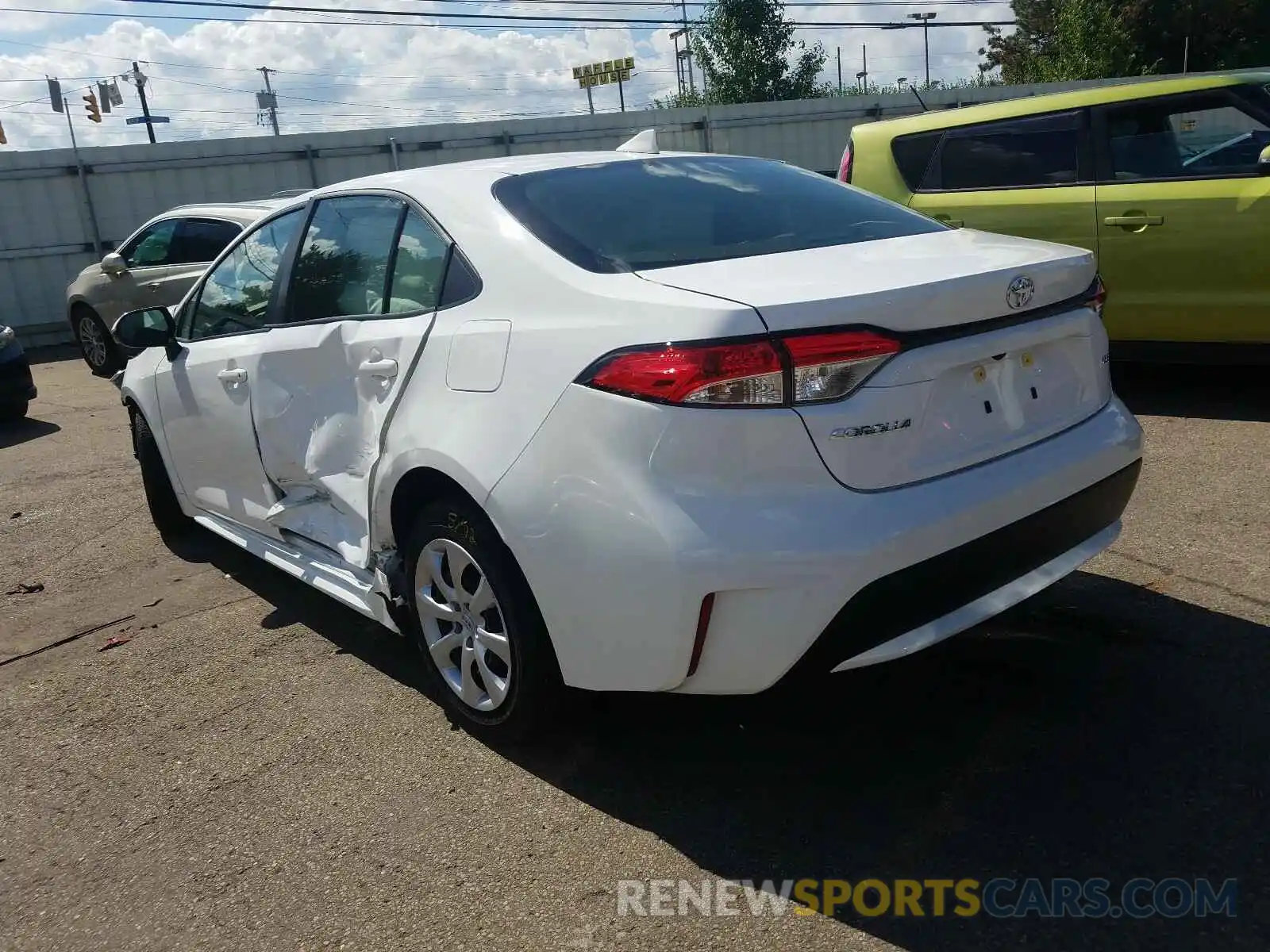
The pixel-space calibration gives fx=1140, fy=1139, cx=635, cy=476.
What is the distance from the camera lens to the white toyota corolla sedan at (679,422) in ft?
7.95

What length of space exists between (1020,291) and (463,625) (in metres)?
1.68

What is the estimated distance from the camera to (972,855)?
2484 millimetres

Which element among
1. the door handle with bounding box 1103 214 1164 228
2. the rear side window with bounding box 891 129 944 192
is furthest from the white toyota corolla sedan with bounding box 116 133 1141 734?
the rear side window with bounding box 891 129 944 192

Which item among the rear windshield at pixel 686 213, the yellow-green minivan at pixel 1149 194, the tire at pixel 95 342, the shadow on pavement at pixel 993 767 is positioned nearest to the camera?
the shadow on pavement at pixel 993 767

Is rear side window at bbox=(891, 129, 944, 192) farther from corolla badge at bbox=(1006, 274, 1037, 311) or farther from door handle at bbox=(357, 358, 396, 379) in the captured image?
door handle at bbox=(357, 358, 396, 379)

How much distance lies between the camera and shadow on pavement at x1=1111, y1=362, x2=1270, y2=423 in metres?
6.08

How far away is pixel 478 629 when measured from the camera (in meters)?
3.04

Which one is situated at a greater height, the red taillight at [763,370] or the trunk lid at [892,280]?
the trunk lid at [892,280]

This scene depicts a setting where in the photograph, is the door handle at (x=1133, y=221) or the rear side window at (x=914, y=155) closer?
the door handle at (x=1133, y=221)

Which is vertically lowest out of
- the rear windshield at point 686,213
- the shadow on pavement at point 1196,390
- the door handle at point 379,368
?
the shadow on pavement at point 1196,390

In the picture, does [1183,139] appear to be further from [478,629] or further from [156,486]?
[156,486]

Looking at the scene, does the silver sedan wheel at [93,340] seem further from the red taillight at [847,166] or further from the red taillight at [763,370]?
the red taillight at [763,370]

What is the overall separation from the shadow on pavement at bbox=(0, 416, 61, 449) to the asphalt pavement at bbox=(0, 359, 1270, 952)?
16.9ft

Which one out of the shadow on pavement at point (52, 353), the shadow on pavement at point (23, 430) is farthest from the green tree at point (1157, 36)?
the shadow on pavement at point (23, 430)
